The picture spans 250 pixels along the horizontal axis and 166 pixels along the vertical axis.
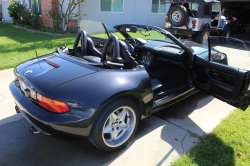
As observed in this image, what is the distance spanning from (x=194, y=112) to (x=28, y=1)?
46.1 ft

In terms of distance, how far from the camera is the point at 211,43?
306 centimetres

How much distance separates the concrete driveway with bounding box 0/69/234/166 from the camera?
90.8 inches

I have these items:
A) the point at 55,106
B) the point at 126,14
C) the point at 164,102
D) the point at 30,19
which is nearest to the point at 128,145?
the point at 164,102

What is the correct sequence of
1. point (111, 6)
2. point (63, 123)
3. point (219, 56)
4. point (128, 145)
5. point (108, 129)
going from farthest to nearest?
point (111, 6), point (219, 56), point (128, 145), point (108, 129), point (63, 123)

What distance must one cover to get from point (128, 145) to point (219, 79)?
1619 mm

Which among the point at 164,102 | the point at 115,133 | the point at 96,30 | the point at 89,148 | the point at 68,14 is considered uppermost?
the point at 68,14

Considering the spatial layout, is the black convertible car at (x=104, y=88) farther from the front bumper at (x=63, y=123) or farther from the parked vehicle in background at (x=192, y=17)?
the parked vehicle in background at (x=192, y=17)

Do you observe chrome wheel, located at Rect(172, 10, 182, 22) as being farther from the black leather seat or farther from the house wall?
the black leather seat

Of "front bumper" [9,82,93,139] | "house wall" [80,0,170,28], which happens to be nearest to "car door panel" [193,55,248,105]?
"front bumper" [9,82,93,139]

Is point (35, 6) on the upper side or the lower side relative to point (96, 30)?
upper

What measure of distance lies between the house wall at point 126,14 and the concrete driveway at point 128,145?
946cm

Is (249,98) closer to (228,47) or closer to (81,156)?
(228,47)

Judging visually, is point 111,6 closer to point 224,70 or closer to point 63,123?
point 224,70

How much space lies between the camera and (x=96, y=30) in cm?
350
